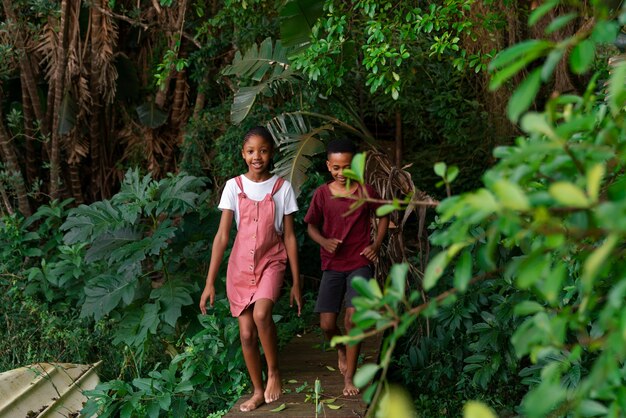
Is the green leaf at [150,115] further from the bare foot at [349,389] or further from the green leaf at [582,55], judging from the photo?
the green leaf at [582,55]

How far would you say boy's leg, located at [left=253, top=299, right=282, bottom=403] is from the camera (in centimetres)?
484

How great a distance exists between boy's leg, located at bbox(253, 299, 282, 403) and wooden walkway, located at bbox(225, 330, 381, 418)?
0.22ft

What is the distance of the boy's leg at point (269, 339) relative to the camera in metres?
4.84

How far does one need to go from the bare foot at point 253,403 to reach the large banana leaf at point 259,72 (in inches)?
115

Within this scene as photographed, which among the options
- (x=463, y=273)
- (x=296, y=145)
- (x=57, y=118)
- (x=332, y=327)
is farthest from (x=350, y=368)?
(x=57, y=118)

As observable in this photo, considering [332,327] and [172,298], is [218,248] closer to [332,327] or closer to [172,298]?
[332,327]

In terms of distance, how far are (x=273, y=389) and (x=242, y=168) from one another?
331cm

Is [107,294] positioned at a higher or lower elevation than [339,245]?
lower

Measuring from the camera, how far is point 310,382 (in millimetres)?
5297

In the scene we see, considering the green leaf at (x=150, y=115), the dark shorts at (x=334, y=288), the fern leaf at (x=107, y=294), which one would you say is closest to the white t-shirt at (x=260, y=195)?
the dark shorts at (x=334, y=288)

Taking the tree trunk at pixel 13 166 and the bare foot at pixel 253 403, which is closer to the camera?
the bare foot at pixel 253 403

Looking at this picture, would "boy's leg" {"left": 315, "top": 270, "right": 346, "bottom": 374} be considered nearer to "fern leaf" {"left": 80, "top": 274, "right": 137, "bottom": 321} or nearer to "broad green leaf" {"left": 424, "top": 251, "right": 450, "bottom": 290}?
"fern leaf" {"left": 80, "top": 274, "right": 137, "bottom": 321}

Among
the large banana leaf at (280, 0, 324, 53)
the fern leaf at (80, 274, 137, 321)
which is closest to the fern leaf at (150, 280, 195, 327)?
the fern leaf at (80, 274, 137, 321)

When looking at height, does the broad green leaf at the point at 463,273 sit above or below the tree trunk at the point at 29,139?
below
